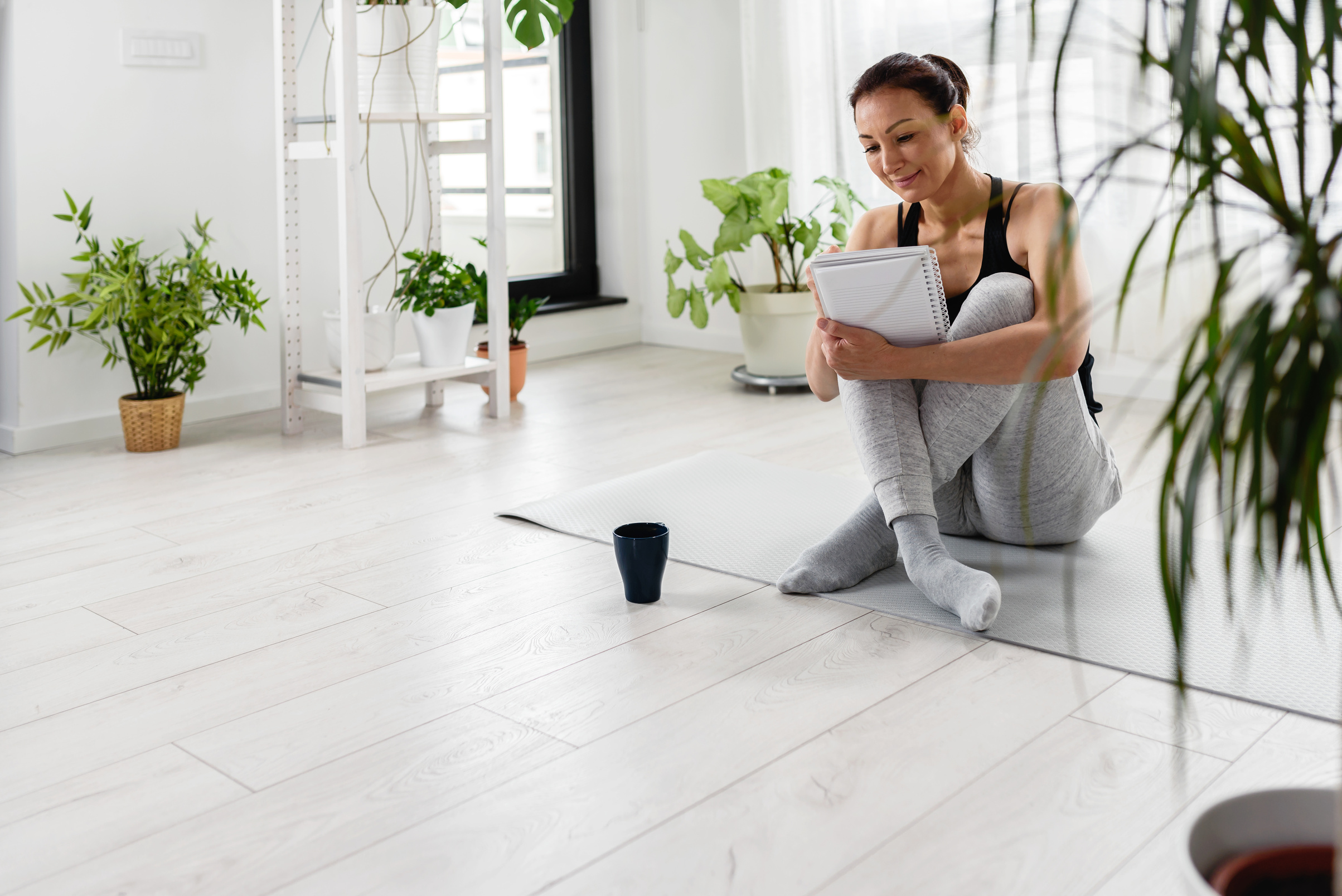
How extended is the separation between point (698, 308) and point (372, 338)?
102 cm

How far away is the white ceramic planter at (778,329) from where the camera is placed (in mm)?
3289

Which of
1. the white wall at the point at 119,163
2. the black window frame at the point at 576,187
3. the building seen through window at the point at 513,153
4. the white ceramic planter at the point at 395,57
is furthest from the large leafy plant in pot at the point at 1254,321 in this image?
the black window frame at the point at 576,187

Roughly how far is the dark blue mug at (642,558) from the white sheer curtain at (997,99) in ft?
3.95

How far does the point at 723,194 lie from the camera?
3.29 metres

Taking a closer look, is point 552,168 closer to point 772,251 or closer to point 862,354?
point 772,251

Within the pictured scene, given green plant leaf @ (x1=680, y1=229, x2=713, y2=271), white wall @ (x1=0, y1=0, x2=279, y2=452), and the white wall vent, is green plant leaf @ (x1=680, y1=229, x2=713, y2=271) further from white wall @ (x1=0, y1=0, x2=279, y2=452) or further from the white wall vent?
the white wall vent

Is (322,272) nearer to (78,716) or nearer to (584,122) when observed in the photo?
(584,122)

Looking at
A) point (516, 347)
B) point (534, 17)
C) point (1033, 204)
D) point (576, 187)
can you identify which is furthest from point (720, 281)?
point (1033, 204)

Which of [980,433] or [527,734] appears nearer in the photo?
[527,734]

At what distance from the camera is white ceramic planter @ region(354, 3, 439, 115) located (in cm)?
274

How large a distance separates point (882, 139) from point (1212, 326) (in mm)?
1268

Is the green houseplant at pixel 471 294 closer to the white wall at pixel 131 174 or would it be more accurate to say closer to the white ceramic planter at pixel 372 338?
the white ceramic planter at pixel 372 338

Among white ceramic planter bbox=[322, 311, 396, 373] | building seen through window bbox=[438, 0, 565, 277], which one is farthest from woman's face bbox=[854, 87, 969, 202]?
building seen through window bbox=[438, 0, 565, 277]

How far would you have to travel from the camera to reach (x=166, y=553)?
1.98 metres
